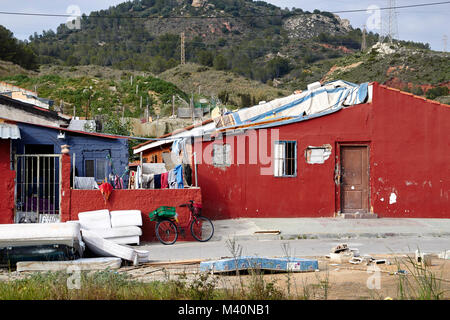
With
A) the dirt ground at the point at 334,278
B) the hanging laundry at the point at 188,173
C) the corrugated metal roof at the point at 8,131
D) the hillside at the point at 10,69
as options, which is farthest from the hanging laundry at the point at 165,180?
the hillside at the point at 10,69

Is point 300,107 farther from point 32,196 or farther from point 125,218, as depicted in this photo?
point 32,196

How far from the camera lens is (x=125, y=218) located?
14.5 m

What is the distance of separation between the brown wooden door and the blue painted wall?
7266mm

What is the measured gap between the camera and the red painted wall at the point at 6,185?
15164mm

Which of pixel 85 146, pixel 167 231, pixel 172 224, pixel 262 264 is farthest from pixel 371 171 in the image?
pixel 262 264

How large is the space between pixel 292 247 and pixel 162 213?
141 inches

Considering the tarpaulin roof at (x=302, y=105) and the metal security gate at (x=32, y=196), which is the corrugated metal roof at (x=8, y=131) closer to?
the metal security gate at (x=32, y=196)

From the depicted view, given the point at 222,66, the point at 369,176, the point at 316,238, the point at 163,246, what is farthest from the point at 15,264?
the point at 222,66

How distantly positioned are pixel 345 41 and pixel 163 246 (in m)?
101

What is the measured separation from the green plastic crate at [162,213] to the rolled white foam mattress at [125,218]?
53 centimetres

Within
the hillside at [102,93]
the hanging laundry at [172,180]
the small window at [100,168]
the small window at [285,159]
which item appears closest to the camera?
the hanging laundry at [172,180]

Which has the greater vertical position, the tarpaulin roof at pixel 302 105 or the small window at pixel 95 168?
the tarpaulin roof at pixel 302 105

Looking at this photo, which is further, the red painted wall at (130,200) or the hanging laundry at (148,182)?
the hanging laundry at (148,182)
